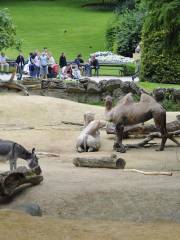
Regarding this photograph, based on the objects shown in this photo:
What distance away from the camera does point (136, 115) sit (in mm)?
19594

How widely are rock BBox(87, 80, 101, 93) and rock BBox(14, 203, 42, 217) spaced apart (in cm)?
1825

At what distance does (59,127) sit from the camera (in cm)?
2386

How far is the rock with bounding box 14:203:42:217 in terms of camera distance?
11.8 metres

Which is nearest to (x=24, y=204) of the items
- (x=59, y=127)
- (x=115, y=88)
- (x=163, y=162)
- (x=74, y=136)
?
(x=163, y=162)

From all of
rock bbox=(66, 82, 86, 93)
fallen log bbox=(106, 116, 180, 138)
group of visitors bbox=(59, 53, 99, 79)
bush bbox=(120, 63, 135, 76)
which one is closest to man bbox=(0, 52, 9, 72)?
group of visitors bbox=(59, 53, 99, 79)

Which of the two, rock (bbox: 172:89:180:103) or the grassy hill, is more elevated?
rock (bbox: 172:89:180:103)

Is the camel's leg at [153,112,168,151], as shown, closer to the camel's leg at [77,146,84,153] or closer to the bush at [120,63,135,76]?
the camel's leg at [77,146,84,153]

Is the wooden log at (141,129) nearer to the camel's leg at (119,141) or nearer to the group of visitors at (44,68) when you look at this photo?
the camel's leg at (119,141)

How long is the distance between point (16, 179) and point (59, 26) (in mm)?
54966

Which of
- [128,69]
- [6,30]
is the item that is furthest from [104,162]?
[128,69]

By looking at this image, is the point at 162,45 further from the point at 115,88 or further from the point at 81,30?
the point at 81,30

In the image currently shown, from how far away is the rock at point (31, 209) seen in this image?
11.8 m

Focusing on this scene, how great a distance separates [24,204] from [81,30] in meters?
53.9

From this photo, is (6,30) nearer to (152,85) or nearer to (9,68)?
(152,85)
